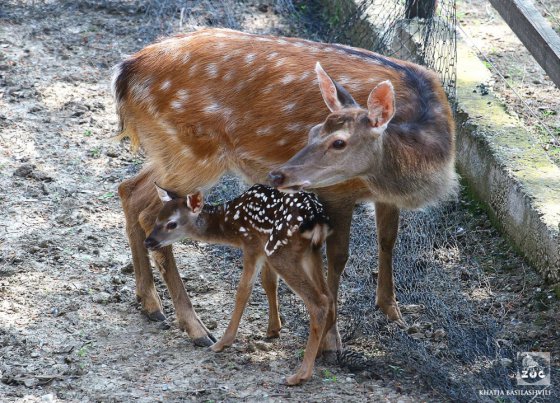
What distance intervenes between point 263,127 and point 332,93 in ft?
2.00

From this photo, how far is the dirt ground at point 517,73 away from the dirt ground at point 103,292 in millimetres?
887

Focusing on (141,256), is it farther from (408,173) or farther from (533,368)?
(533,368)

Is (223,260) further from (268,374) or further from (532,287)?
(532,287)

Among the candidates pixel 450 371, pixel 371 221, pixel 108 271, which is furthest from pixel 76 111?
pixel 450 371

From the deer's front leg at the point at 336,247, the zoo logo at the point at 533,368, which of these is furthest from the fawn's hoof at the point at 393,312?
the zoo logo at the point at 533,368

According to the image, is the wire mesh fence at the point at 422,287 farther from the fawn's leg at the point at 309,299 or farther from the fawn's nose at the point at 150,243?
the fawn's nose at the point at 150,243

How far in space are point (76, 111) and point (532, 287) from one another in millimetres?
3947

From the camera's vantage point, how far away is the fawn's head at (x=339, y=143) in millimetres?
4664

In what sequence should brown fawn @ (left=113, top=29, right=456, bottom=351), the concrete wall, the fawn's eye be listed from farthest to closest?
the concrete wall → brown fawn @ (left=113, top=29, right=456, bottom=351) → the fawn's eye

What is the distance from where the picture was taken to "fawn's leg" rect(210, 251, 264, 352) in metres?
5.19

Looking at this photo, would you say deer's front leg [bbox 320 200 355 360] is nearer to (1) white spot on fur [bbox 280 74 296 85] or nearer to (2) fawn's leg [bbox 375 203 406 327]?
(2) fawn's leg [bbox 375 203 406 327]

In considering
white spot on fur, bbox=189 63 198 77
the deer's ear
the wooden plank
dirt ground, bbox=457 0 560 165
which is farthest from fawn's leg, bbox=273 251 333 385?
dirt ground, bbox=457 0 560 165

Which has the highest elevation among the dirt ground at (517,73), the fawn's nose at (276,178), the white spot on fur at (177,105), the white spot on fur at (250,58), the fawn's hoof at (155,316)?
the white spot on fur at (250,58)

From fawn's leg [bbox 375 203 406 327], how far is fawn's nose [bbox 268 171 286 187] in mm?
1085
